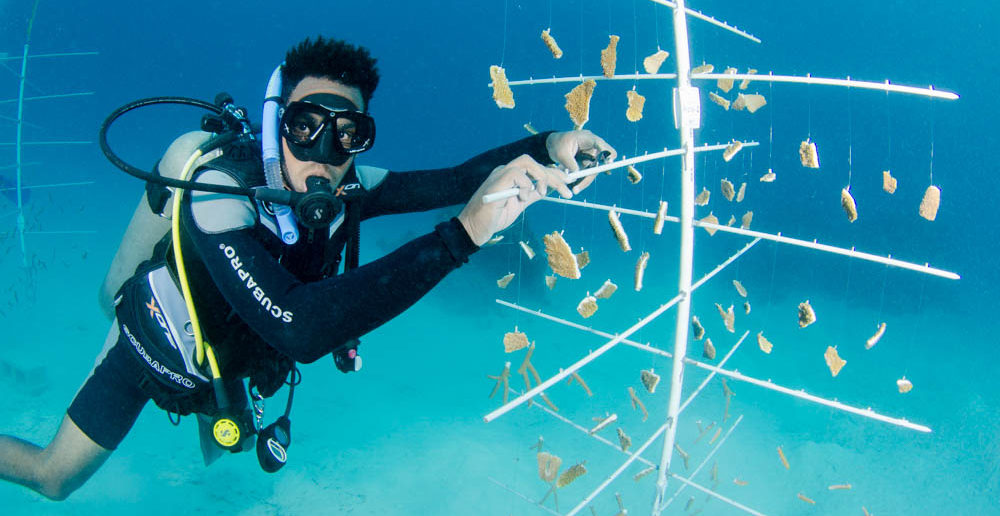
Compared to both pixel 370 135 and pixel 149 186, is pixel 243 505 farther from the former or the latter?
pixel 370 135

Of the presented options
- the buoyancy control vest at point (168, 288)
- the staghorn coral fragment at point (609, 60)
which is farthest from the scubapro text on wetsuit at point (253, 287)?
the staghorn coral fragment at point (609, 60)

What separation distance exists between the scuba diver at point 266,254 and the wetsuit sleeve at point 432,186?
0.03ft

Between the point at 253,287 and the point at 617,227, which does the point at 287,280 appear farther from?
the point at 617,227

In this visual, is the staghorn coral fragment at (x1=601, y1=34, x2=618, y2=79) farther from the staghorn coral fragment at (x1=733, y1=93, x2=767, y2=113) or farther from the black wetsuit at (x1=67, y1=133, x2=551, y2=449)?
the staghorn coral fragment at (x1=733, y1=93, x2=767, y2=113)

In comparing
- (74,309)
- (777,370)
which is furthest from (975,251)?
(74,309)

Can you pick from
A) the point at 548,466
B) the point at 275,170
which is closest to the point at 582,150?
the point at 275,170

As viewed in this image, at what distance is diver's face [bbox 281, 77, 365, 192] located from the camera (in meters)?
2.11

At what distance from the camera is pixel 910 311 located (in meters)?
14.9

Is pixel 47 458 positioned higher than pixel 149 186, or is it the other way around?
pixel 149 186

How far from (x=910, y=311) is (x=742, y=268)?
16.3 feet

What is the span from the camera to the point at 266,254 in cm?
160

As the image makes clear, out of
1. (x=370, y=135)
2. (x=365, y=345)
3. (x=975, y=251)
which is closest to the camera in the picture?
(x=370, y=135)

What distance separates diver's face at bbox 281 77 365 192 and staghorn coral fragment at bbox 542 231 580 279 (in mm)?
1047

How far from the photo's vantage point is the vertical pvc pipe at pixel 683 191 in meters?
1.76
